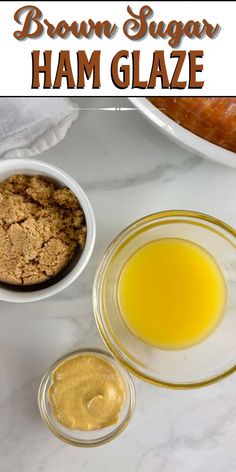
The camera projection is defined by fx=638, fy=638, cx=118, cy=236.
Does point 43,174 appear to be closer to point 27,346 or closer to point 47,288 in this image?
point 47,288

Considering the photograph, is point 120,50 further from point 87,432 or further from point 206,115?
point 87,432

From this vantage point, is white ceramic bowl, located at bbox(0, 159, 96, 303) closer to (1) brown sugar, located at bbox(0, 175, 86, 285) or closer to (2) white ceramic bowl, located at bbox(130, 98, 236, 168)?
(1) brown sugar, located at bbox(0, 175, 86, 285)

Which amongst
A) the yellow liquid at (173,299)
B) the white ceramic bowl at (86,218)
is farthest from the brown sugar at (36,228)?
the yellow liquid at (173,299)

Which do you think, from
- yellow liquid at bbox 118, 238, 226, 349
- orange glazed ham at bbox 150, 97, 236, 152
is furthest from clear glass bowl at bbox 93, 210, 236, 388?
orange glazed ham at bbox 150, 97, 236, 152

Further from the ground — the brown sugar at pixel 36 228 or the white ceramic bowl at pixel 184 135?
the white ceramic bowl at pixel 184 135

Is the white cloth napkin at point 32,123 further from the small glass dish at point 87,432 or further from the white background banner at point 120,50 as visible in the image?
the small glass dish at point 87,432

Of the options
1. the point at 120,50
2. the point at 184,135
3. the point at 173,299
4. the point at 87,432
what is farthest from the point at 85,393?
the point at 120,50
